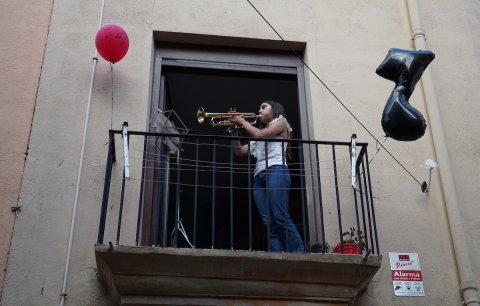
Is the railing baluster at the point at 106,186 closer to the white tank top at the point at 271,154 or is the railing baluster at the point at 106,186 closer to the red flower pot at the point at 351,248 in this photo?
the white tank top at the point at 271,154

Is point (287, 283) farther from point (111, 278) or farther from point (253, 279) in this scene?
point (111, 278)

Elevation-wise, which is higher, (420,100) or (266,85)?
(266,85)

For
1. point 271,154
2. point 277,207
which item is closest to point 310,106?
point 271,154

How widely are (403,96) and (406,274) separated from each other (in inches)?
58.7

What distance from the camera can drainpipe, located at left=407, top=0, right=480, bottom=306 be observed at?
19.7ft

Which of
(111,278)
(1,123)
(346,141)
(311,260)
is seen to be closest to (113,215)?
(111,278)

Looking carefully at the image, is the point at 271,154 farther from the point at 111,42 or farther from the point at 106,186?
the point at 111,42

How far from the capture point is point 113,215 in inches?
239

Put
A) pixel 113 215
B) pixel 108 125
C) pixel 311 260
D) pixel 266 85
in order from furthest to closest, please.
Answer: pixel 266 85, pixel 108 125, pixel 113 215, pixel 311 260

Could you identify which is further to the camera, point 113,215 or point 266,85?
point 266,85

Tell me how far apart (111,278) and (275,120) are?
209cm

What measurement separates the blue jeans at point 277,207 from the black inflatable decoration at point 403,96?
3.24 feet

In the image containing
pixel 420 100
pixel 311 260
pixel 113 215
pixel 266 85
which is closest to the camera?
pixel 311 260

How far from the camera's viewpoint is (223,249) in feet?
19.3
